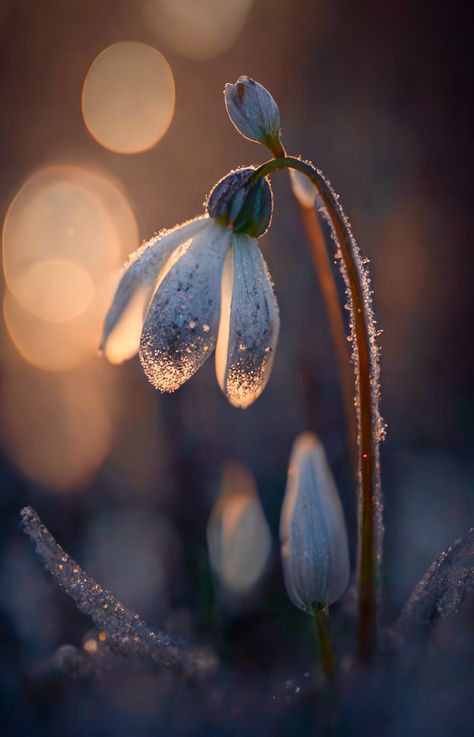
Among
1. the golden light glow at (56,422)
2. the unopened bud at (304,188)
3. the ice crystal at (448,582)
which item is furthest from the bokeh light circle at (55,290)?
the ice crystal at (448,582)

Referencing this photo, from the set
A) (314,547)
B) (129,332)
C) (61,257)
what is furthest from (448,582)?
(61,257)

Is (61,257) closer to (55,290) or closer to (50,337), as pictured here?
(55,290)

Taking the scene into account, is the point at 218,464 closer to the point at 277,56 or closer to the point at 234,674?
the point at 234,674

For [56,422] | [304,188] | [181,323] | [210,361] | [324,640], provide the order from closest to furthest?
[181,323]
[324,640]
[304,188]
[56,422]
[210,361]

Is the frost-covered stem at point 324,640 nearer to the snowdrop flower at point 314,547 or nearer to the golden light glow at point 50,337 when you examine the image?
the snowdrop flower at point 314,547

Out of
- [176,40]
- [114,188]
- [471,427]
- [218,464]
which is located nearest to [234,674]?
[218,464]

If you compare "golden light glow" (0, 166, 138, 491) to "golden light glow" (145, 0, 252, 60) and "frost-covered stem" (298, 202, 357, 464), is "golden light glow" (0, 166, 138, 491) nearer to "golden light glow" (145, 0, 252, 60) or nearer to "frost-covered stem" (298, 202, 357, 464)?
"frost-covered stem" (298, 202, 357, 464)
